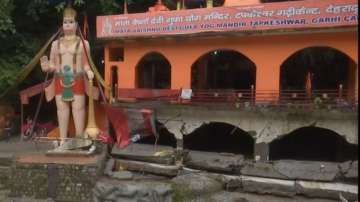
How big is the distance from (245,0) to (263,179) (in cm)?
669

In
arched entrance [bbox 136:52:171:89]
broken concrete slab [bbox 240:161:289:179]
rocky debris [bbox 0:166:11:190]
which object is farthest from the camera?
arched entrance [bbox 136:52:171:89]

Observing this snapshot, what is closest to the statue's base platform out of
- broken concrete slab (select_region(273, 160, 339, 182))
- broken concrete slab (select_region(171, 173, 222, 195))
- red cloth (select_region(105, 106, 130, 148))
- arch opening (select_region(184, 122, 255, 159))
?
red cloth (select_region(105, 106, 130, 148))

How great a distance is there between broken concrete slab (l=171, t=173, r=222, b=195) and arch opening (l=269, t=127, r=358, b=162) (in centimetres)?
351

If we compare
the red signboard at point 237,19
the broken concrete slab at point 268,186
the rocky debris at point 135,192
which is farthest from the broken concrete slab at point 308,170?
the red signboard at point 237,19

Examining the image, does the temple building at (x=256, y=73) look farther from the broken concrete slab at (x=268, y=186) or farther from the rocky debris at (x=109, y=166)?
the rocky debris at (x=109, y=166)

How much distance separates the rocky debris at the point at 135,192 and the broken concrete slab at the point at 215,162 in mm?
1981

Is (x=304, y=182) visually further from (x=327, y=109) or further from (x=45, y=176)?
(x=45, y=176)

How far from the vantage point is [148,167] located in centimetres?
1730

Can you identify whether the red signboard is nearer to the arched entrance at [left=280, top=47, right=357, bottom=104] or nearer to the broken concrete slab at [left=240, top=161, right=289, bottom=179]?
the arched entrance at [left=280, top=47, right=357, bottom=104]

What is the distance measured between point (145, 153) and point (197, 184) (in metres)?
2.87

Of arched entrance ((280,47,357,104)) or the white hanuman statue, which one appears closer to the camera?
the white hanuman statue

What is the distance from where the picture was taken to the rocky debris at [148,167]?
667 inches

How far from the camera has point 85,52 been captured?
18.8 meters

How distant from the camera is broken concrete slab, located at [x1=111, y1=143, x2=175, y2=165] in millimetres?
17328
